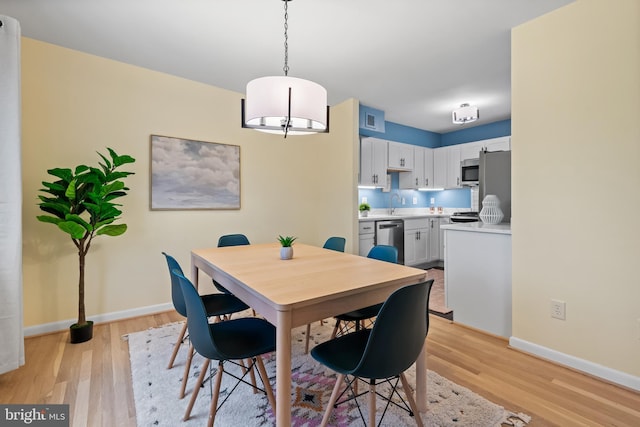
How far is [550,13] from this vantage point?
2.14 metres

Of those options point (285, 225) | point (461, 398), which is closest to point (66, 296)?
point (285, 225)

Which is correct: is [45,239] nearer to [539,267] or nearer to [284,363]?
[284,363]

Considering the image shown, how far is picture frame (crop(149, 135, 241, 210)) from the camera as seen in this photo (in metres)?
3.10

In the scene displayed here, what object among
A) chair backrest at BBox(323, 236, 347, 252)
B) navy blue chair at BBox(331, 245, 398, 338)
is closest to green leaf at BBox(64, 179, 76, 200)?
chair backrest at BBox(323, 236, 347, 252)

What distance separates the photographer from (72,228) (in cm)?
227

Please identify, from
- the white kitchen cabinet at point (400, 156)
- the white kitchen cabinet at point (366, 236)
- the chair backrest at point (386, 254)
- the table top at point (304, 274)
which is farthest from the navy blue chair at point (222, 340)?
the white kitchen cabinet at point (400, 156)

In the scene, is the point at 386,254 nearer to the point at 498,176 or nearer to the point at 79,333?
the point at 498,176

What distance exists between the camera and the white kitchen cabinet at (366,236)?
4.19 metres

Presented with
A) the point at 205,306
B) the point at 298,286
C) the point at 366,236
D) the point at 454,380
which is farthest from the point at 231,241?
the point at 454,380

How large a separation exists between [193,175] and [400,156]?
3.37 meters

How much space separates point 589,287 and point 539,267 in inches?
11.8

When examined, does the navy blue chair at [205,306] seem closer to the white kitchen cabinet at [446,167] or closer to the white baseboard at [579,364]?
the white baseboard at [579,364]

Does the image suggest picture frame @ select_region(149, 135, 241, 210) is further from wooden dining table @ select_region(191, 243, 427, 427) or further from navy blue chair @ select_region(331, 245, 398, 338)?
navy blue chair @ select_region(331, 245, 398, 338)

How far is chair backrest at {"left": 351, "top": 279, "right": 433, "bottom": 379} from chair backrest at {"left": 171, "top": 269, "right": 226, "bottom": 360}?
630mm
